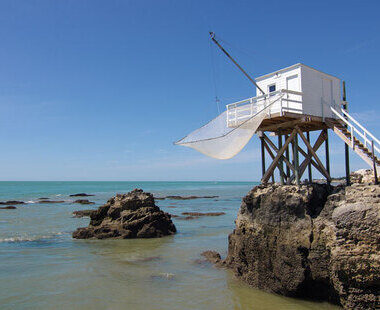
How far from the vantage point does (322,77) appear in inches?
552

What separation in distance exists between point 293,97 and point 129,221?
13110 mm

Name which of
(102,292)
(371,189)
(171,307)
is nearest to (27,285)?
(102,292)

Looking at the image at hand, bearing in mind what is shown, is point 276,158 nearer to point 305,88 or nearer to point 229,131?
point 229,131

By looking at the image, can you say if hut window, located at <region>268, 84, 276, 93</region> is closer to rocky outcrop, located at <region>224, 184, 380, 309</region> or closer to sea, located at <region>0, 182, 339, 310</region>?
rocky outcrop, located at <region>224, 184, 380, 309</region>

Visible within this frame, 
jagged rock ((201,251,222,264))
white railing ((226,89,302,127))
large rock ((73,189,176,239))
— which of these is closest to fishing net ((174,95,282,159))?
white railing ((226,89,302,127))

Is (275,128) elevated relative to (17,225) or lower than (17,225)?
elevated

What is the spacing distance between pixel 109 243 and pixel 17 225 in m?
12.2

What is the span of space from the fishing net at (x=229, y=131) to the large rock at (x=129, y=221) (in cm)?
825

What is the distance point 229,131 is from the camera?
519 inches

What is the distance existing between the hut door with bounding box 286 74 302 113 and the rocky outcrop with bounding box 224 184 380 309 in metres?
3.52

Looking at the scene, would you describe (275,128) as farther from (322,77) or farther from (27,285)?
(27,285)

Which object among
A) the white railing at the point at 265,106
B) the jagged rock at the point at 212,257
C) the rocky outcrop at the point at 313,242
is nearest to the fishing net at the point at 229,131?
the white railing at the point at 265,106

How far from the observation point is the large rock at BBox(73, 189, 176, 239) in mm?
20092

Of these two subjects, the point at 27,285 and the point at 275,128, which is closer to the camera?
the point at 27,285
